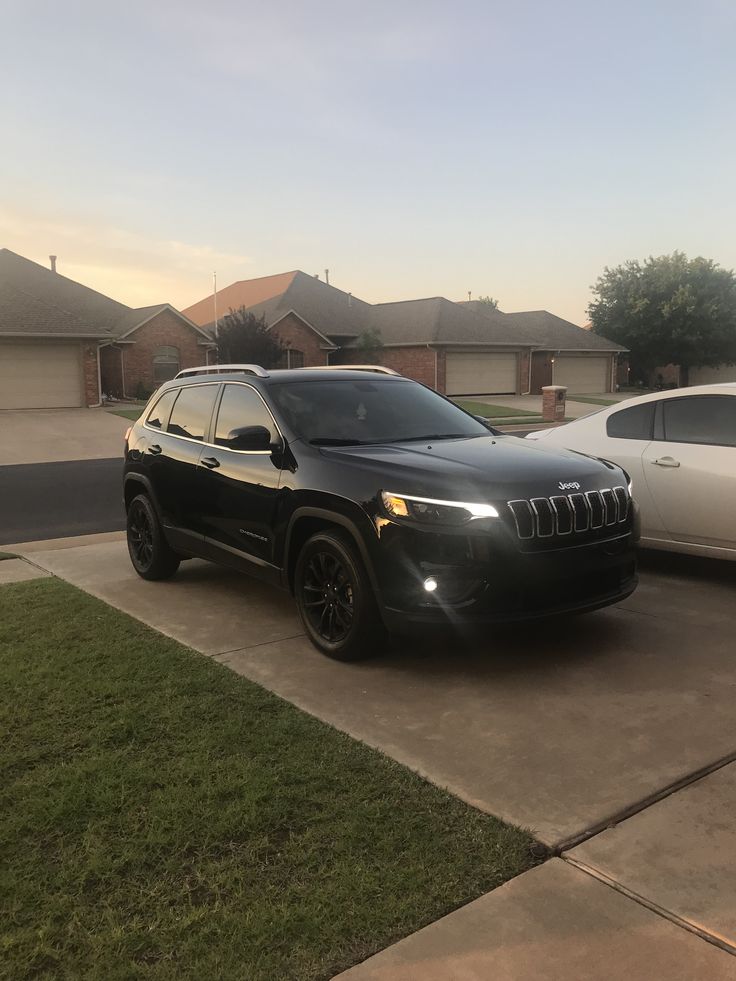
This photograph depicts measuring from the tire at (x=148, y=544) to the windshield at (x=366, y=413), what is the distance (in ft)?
6.13

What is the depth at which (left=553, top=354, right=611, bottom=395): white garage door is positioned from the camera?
50312 mm

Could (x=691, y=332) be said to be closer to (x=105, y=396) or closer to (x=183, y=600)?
(x=105, y=396)

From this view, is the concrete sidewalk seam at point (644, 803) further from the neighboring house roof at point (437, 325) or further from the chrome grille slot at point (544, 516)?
the neighboring house roof at point (437, 325)

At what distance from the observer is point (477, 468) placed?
4.63 m

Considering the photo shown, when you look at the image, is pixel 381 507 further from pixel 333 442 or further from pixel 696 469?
pixel 696 469

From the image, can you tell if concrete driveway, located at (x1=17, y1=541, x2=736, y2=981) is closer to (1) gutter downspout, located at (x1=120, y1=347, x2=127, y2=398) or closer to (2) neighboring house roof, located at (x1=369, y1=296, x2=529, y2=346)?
(1) gutter downspout, located at (x1=120, y1=347, x2=127, y2=398)

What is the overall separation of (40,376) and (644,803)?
31460 millimetres

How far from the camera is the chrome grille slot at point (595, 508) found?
4.71m

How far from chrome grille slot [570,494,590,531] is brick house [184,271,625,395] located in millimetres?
37679

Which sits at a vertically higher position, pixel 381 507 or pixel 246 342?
pixel 246 342

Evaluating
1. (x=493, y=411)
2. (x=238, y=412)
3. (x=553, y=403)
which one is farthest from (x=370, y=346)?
(x=238, y=412)

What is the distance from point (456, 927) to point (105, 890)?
3.79 feet

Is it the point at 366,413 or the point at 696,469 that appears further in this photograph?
the point at 696,469

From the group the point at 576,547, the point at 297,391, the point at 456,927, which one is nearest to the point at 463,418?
Result: the point at 297,391
